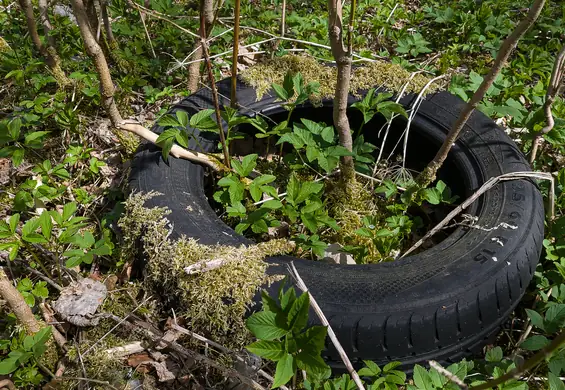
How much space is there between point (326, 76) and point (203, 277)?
151 centimetres

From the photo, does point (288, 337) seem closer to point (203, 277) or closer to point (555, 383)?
point (203, 277)

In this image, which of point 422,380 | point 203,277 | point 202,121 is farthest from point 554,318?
point 202,121

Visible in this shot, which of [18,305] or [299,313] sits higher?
[299,313]

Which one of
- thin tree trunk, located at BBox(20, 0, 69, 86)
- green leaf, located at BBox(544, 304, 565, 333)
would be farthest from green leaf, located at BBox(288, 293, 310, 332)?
thin tree trunk, located at BBox(20, 0, 69, 86)

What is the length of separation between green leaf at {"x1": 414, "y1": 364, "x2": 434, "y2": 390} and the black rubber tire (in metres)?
0.18

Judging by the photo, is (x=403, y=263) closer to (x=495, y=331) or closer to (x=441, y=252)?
(x=441, y=252)

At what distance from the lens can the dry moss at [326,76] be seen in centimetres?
272

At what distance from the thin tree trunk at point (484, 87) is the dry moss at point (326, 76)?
0.53m

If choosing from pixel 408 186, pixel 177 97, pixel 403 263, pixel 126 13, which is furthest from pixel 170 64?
pixel 403 263

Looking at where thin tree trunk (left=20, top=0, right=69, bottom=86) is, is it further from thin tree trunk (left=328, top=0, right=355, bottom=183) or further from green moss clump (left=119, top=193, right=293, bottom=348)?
thin tree trunk (left=328, top=0, right=355, bottom=183)

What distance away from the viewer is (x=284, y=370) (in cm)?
133

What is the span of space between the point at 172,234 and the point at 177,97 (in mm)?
1582

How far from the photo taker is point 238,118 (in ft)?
7.85

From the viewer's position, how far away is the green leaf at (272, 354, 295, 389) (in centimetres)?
132
